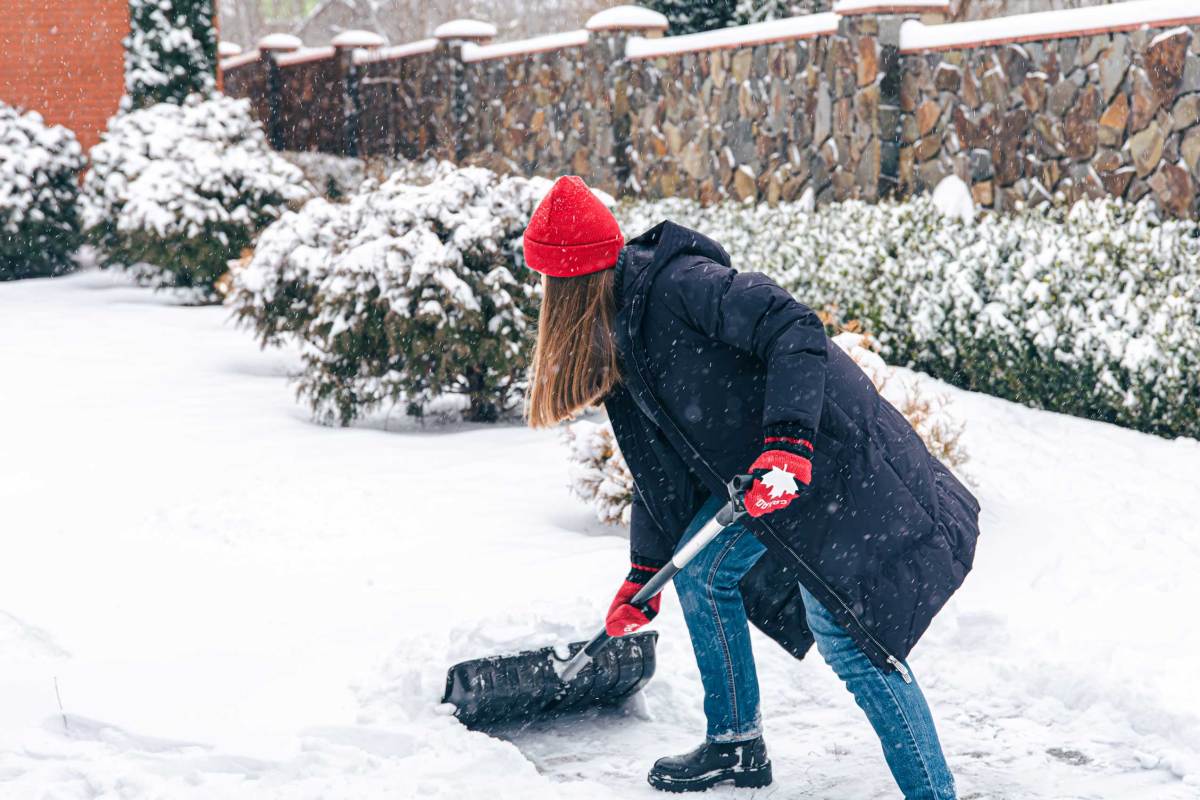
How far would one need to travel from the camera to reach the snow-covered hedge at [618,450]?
16.4 feet

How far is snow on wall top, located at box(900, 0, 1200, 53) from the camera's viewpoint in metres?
7.04

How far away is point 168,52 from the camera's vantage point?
45.3ft

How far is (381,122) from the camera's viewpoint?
Answer: 17.9 meters

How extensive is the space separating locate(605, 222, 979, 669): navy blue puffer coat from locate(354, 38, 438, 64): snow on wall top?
14.1 meters

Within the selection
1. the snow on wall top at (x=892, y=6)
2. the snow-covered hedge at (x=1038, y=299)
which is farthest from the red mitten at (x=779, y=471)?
the snow on wall top at (x=892, y=6)

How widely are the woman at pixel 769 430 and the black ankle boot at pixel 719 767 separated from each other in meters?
0.56

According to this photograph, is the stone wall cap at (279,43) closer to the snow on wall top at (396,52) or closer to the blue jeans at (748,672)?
the snow on wall top at (396,52)

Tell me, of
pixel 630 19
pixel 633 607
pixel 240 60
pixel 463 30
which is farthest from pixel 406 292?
pixel 240 60

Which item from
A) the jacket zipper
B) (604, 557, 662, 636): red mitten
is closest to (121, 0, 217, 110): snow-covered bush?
(604, 557, 662, 636): red mitten

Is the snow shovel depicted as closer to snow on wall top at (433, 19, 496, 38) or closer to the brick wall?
snow on wall top at (433, 19, 496, 38)

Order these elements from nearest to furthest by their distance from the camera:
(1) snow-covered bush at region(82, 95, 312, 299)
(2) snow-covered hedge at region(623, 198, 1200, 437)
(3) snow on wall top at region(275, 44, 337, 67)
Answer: (2) snow-covered hedge at region(623, 198, 1200, 437), (1) snow-covered bush at region(82, 95, 312, 299), (3) snow on wall top at region(275, 44, 337, 67)

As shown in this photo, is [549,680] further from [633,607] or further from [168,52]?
[168,52]

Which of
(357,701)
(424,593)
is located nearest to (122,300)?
(424,593)

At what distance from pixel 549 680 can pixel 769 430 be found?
1312 millimetres
